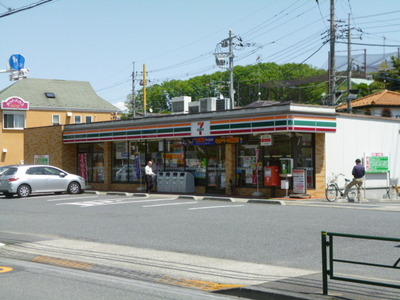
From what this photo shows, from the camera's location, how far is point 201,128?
85.6ft

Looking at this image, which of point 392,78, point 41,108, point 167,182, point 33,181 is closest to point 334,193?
point 167,182

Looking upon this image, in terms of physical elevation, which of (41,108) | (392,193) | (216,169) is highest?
(41,108)

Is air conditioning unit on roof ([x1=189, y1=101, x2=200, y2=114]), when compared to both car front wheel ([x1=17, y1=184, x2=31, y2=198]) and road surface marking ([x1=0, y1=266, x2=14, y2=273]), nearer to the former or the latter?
car front wheel ([x1=17, y1=184, x2=31, y2=198])

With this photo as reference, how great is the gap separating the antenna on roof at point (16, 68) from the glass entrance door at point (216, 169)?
374 inches

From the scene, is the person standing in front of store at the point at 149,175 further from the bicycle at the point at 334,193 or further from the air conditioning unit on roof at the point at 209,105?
the bicycle at the point at 334,193

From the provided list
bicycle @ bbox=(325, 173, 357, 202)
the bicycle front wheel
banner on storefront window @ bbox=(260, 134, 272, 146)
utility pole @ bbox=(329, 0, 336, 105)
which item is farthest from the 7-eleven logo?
utility pole @ bbox=(329, 0, 336, 105)

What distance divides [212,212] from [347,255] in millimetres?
7773

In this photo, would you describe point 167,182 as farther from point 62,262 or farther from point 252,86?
point 252,86

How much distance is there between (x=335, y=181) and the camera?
2434 cm

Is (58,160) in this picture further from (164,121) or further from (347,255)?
(347,255)

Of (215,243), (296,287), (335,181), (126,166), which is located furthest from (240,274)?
(126,166)

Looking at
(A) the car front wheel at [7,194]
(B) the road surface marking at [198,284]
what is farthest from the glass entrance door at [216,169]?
(B) the road surface marking at [198,284]

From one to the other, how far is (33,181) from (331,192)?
1374 cm

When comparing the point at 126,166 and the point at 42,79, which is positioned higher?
the point at 42,79
